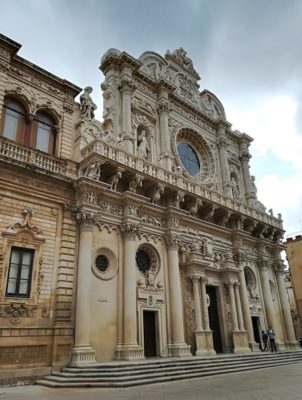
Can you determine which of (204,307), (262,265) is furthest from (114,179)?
(262,265)

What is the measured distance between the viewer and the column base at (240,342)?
52.3 ft

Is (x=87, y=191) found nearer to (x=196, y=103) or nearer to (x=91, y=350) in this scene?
(x=91, y=350)

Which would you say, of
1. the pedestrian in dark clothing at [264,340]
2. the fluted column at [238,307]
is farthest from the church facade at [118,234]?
the pedestrian in dark clothing at [264,340]

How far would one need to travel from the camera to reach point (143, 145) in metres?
17.2

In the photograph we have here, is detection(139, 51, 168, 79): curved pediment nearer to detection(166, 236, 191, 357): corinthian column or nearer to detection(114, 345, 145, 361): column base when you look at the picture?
detection(166, 236, 191, 357): corinthian column

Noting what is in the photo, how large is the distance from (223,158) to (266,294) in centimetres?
867

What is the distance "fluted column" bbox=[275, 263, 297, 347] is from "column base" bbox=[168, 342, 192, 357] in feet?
30.5

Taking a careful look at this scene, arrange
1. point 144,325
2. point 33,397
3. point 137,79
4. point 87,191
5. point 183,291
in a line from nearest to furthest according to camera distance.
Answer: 1. point 33,397
2. point 87,191
3. point 144,325
4. point 183,291
5. point 137,79

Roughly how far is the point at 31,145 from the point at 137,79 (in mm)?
8030

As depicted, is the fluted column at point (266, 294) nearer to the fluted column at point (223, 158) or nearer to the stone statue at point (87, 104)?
the fluted column at point (223, 158)

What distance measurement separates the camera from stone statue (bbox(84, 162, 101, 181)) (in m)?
13.0

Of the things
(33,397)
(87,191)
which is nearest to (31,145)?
(87,191)

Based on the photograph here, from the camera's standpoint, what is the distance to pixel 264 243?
21.0 meters

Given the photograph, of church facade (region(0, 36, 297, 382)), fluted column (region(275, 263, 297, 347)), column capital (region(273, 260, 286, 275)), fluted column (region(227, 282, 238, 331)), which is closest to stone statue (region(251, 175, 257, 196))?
church facade (region(0, 36, 297, 382))
